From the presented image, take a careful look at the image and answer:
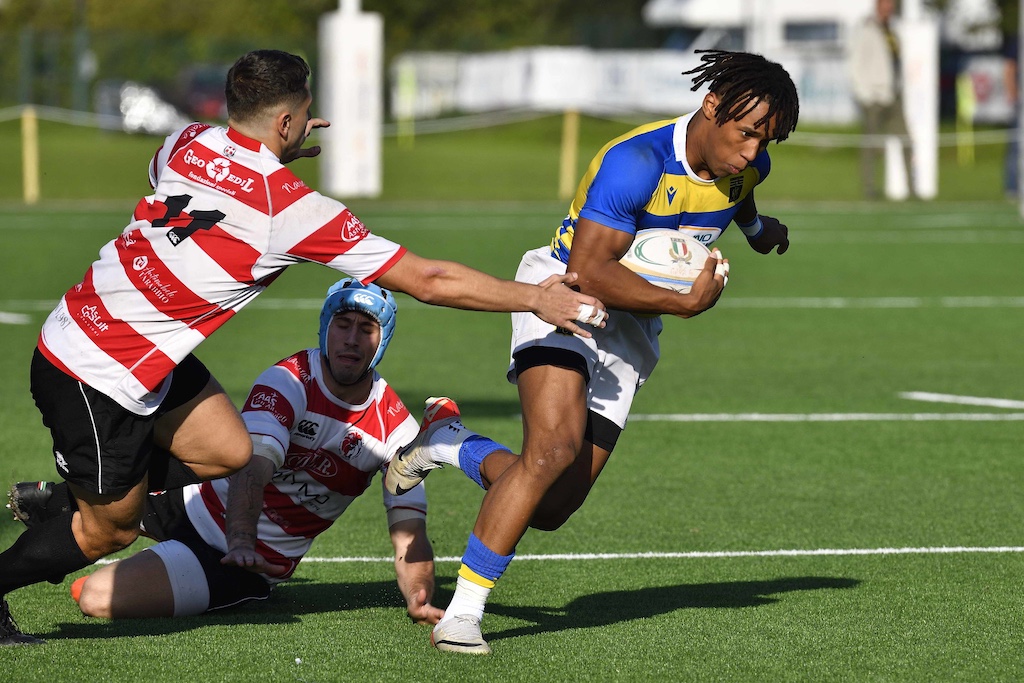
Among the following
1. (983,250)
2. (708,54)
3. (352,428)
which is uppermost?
(708,54)

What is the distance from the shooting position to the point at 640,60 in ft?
155

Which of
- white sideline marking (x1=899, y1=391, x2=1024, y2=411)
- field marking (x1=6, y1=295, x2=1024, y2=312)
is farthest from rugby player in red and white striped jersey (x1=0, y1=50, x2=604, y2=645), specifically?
field marking (x1=6, y1=295, x2=1024, y2=312)

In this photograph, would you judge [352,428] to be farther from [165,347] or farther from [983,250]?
[983,250]

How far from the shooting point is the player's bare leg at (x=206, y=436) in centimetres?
515

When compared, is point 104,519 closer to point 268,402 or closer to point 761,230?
point 268,402

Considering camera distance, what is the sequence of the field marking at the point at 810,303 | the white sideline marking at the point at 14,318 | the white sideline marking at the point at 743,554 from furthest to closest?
the field marking at the point at 810,303, the white sideline marking at the point at 14,318, the white sideline marking at the point at 743,554

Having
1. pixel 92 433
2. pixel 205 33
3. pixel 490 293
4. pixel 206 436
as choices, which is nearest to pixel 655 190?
pixel 490 293

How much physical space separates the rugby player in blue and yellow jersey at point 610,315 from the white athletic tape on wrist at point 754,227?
43 cm

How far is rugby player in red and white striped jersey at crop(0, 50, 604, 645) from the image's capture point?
486cm

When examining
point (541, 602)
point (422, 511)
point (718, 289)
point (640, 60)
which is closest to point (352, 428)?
point (422, 511)

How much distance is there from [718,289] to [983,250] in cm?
1492

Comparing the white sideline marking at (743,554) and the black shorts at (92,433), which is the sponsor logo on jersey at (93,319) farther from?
the white sideline marking at (743,554)

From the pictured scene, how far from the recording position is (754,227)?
6.34 meters

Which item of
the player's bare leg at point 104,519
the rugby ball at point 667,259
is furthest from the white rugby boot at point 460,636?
the rugby ball at point 667,259
